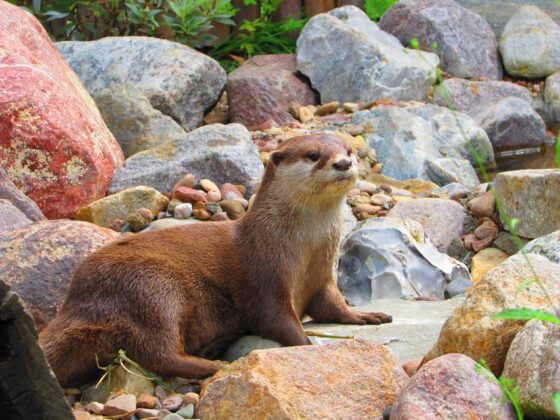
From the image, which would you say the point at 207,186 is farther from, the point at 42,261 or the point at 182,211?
the point at 42,261

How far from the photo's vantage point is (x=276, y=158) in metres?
4.79

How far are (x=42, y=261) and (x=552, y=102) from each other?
774cm

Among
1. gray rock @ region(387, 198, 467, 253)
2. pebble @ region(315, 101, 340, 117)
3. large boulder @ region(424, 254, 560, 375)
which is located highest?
large boulder @ region(424, 254, 560, 375)

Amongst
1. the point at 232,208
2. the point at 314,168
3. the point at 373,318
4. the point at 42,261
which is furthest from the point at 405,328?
the point at 232,208

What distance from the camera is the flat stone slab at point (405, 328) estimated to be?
4203 millimetres

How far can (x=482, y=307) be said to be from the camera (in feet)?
11.3

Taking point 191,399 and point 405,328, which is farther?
point 405,328

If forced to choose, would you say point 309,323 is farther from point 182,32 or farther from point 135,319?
point 182,32

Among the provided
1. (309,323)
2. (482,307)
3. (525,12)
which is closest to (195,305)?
(309,323)

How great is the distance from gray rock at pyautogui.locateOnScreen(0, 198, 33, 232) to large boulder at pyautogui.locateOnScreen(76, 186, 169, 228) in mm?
1041

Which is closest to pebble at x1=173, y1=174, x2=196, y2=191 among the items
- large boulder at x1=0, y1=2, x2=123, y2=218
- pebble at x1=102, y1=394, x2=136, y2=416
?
large boulder at x1=0, y1=2, x2=123, y2=218

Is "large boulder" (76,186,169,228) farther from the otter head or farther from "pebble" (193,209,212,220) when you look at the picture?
the otter head

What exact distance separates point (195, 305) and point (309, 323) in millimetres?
762

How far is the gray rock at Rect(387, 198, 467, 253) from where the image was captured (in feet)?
21.6
